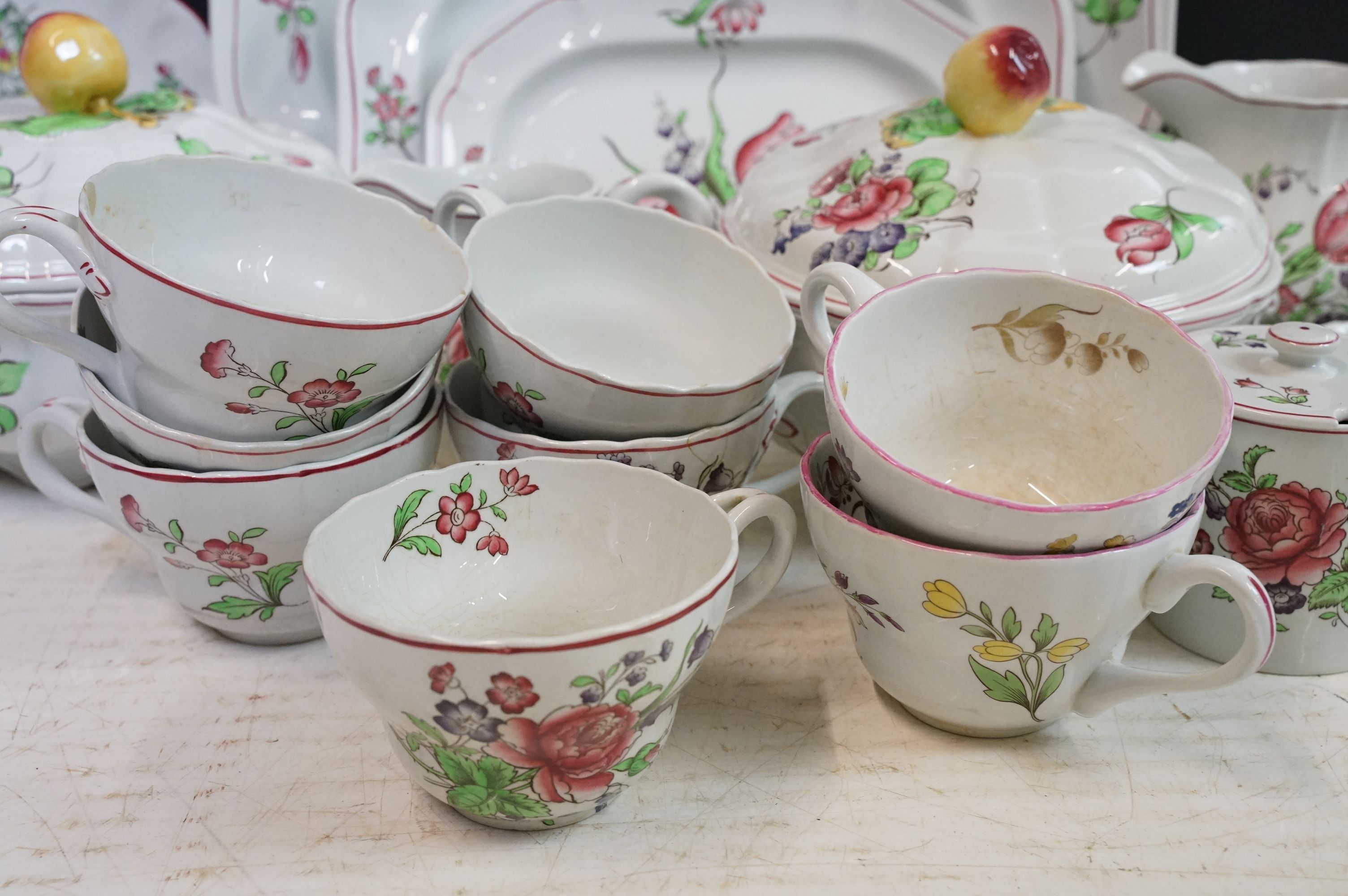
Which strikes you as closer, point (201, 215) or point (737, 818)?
point (737, 818)

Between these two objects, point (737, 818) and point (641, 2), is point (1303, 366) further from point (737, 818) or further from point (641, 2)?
point (641, 2)

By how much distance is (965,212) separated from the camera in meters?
0.65

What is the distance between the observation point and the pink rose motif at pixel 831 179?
27.7 inches

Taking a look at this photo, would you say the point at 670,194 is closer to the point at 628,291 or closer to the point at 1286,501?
the point at 628,291

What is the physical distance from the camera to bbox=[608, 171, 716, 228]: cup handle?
72 cm

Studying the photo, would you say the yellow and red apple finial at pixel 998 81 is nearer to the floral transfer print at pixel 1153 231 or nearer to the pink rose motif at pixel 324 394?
the floral transfer print at pixel 1153 231

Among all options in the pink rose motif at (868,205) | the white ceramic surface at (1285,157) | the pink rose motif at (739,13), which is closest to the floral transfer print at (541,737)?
the pink rose motif at (868,205)

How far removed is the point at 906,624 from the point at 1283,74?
2.11 ft

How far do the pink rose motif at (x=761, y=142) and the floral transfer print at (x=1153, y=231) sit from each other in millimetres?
378

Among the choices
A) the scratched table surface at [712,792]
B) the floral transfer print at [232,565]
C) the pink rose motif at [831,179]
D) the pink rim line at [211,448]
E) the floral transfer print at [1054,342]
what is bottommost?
the scratched table surface at [712,792]

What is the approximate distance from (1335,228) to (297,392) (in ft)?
2.40

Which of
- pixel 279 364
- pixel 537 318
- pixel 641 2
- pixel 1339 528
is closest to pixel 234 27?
pixel 641 2

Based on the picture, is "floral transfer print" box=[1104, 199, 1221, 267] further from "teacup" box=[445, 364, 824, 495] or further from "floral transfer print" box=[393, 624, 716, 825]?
"floral transfer print" box=[393, 624, 716, 825]

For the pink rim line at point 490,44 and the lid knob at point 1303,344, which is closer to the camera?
the lid knob at point 1303,344
